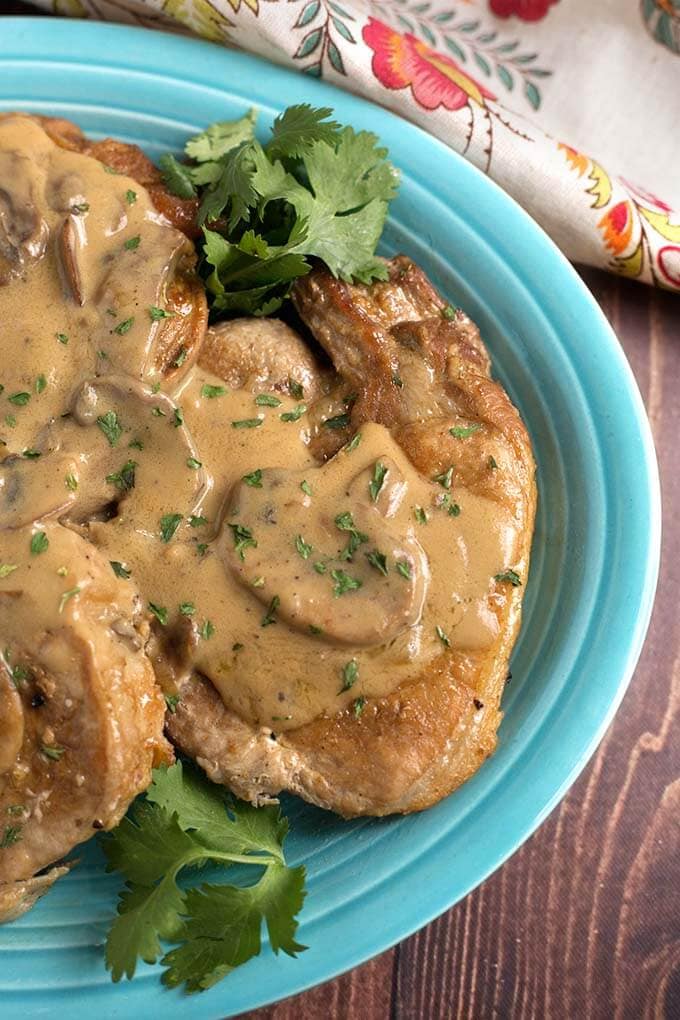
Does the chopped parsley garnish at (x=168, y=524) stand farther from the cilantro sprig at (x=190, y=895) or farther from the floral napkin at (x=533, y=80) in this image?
the floral napkin at (x=533, y=80)

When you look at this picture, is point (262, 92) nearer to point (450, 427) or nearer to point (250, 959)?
point (450, 427)

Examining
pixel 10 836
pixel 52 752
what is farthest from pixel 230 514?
pixel 10 836

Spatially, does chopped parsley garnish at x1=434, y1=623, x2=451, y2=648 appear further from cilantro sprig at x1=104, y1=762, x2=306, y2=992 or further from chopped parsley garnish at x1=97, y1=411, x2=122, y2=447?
chopped parsley garnish at x1=97, y1=411, x2=122, y2=447

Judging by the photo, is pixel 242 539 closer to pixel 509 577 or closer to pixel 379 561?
pixel 379 561

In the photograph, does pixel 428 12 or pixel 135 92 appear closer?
pixel 135 92

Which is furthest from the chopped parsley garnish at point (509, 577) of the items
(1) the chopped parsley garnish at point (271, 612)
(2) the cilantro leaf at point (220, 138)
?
(2) the cilantro leaf at point (220, 138)

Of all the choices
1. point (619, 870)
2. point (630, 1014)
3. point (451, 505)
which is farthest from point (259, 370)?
point (630, 1014)

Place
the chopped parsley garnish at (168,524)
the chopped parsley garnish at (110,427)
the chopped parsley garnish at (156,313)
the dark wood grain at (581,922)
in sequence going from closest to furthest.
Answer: the chopped parsley garnish at (168,524) < the chopped parsley garnish at (110,427) < the chopped parsley garnish at (156,313) < the dark wood grain at (581,922)
